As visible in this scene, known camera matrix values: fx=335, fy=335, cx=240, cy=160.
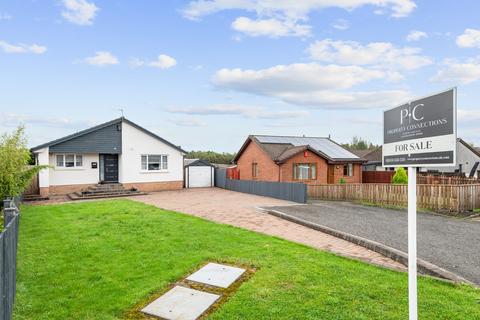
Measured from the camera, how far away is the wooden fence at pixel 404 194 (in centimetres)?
1692

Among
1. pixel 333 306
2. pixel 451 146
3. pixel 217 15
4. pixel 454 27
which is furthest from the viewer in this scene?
pixel 217 15

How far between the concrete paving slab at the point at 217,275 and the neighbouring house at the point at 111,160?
19.0 meters

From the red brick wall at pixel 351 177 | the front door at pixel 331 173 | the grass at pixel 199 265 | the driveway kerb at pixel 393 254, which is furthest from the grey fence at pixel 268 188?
the grass at pixel 199 265

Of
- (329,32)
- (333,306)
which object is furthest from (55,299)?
(329,32)

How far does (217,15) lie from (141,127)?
1209cm

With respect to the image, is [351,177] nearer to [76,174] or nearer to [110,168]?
[110,168]

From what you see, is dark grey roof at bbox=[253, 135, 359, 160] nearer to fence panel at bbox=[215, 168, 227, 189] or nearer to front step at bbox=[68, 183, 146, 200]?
fence panel at bbox=[215, 168, 227, 189]

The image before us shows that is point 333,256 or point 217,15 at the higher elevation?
point 217,15

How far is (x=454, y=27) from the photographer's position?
41.1ft

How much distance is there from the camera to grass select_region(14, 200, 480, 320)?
4949 mm

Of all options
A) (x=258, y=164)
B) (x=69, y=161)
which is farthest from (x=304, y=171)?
(x=69, y=161)

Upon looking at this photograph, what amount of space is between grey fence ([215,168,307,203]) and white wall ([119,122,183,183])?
14.9ft

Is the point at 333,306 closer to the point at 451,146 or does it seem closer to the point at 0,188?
the point at 451,146

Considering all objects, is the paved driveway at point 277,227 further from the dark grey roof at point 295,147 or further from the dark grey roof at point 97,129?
the dark grey roof at point 295,147
